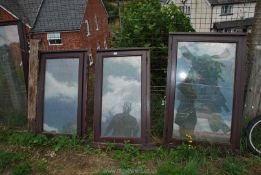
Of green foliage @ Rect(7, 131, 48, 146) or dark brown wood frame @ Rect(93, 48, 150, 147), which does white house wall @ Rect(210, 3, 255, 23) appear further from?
green foliage @ Rect(7, 131, 48, 146)

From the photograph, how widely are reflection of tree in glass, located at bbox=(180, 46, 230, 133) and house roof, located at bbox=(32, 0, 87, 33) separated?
22.3 metres

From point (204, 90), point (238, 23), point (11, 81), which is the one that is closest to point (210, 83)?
point (204, 90)

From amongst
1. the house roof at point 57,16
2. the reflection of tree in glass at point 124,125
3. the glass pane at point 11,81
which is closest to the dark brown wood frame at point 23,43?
the glass pane at point 11,81

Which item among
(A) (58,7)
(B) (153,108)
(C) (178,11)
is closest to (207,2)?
(A) (58,7)

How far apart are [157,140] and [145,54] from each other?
1268 millimetres

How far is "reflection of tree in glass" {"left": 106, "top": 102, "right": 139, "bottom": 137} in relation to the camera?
4.65 m

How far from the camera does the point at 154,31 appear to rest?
6672 millimetres

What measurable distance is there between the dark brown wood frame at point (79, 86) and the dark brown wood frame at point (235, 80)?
49.0 inches

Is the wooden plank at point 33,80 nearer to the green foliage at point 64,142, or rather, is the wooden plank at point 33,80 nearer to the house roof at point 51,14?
the green foliage at point 64,142

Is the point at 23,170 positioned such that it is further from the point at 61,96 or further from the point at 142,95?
the point at 142,95

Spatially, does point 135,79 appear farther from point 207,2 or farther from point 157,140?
point 207,2

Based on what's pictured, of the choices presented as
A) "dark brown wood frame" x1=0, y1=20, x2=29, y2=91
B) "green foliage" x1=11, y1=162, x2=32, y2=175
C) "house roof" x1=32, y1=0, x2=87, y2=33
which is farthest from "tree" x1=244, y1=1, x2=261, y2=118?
"house roof" x1=32, y1=0, x2=87, y2=33

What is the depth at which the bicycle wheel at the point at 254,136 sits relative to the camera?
14.2 ft

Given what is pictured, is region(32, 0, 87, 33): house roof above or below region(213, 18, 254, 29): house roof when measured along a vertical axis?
above
